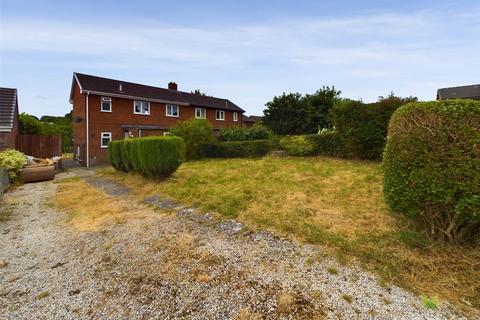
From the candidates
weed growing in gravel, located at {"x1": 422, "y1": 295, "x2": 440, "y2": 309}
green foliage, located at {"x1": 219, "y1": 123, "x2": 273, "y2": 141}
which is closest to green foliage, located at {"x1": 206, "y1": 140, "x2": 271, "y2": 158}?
green foliage, located at {"x1": 219, "y1": 123, "x2": 273, "y2": 141}

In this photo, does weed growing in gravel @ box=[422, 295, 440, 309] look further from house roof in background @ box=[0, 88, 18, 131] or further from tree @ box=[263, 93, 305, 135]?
tree @ box=[263, 93, 305, 135]

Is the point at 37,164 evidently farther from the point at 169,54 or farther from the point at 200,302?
the point at 200,302

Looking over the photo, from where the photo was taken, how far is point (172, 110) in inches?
1002

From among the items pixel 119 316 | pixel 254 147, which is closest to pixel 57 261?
pixel 119 316

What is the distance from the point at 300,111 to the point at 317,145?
38.4 feet

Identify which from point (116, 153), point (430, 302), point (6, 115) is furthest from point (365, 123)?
point (6, 115)

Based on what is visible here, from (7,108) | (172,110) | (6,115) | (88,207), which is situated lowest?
(88,207)

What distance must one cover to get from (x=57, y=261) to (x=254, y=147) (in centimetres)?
1392

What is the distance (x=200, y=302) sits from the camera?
2834mm

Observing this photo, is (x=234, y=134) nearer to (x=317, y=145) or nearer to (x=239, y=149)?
(x=239, y=149)

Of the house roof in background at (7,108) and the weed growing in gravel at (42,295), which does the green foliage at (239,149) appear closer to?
the house roof in background at (7,108)

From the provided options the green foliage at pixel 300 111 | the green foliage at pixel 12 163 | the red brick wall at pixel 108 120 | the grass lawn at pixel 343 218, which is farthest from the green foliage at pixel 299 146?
the red brick wall at pixel 108 120

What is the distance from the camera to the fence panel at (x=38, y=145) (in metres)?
17.3

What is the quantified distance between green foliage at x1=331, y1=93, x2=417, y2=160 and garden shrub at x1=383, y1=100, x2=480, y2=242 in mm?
7962
